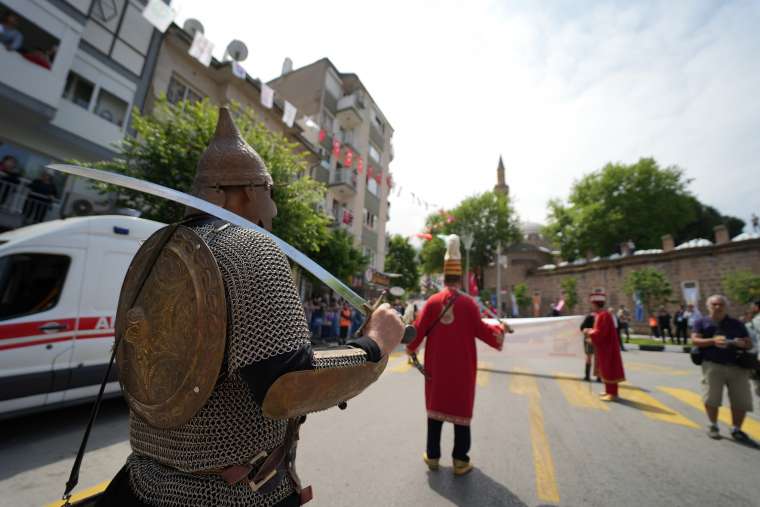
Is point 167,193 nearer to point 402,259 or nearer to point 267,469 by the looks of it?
point 267,469

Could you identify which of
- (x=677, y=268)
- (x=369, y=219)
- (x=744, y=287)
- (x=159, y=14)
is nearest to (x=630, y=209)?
(x=677, y=268)

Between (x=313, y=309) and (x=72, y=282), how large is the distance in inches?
386

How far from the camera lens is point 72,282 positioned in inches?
175

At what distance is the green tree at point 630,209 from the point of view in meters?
33.5

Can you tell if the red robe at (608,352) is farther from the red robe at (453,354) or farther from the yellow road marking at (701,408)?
the red robe at (453,354)

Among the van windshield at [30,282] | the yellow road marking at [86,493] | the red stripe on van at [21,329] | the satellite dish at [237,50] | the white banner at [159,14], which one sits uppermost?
the satellite dish at [237,50]

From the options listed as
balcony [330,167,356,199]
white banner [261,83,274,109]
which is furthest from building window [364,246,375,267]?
white banner [261,83,274,109]

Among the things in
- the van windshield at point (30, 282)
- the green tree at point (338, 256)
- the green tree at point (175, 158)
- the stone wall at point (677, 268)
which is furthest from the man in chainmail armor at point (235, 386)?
the stone wall at point (677, 268)

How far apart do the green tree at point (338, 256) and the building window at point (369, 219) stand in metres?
8.70

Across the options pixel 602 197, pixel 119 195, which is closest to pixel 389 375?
pixel 119 195

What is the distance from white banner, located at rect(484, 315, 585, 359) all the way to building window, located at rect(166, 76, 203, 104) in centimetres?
1529

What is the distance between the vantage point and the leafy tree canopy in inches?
1321

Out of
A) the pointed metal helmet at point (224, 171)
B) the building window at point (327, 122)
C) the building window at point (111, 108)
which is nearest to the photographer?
the pointed metal helmet at point (224, 171)

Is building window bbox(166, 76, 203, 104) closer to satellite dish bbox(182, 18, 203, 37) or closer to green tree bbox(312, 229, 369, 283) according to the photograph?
satellite dish bbox(182, 18, 203, 37)
